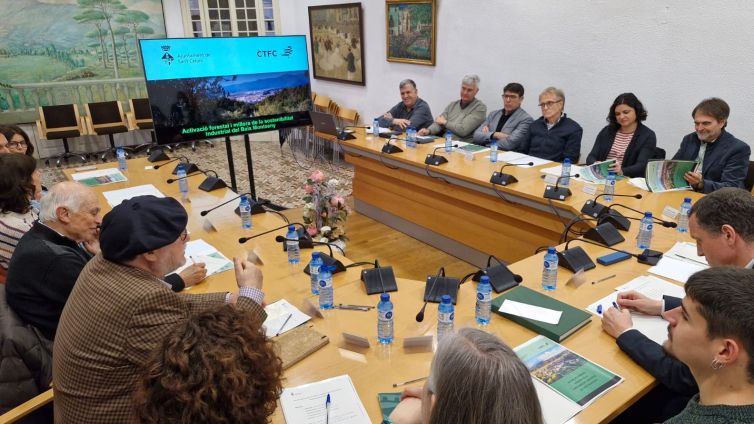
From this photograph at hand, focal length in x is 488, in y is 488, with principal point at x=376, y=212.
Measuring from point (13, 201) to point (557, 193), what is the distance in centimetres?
302

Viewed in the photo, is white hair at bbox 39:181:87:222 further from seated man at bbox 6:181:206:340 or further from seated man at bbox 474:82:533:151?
seated man at bbox 474:82:533:151

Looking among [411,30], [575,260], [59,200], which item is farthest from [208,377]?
[411,30]

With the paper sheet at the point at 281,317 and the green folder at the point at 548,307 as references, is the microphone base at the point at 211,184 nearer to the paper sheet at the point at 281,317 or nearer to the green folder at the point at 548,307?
the paper sheet at the point at 281,317

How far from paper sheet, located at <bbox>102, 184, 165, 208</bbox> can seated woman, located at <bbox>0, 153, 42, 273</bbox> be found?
983mm

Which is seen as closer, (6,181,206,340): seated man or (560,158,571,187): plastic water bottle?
(6,181,206,340): seated man

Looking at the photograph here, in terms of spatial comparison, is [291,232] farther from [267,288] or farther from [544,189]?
[544,189]

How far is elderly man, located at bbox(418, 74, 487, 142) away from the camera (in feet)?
17.2

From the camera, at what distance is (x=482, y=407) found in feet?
2.94

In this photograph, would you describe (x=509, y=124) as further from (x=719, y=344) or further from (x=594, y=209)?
(x=719, y=344)

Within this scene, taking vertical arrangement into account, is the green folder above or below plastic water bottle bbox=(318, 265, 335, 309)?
below

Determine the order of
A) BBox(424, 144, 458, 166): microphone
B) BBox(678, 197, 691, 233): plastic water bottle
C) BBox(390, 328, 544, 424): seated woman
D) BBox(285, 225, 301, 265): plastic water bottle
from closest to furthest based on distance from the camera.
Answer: BBox(390, 328, 544, 424): seated woman
BBox(285, 225, 301, 265): plastic water bottle
BBox(678, 197, 691, 233): plastic water bottle
BBox(424, 144, 458, 166): microphone

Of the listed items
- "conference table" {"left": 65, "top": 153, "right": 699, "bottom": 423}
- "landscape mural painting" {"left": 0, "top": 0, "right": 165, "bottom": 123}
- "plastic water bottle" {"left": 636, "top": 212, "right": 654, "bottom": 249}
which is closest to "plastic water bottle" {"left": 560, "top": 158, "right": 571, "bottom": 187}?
"conference table" {"left": 65, "top": 153, "right": 699, "bottom": 423}

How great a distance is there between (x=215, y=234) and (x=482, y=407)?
7.25ft

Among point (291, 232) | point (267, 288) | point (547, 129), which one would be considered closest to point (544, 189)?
point (547, 129)
